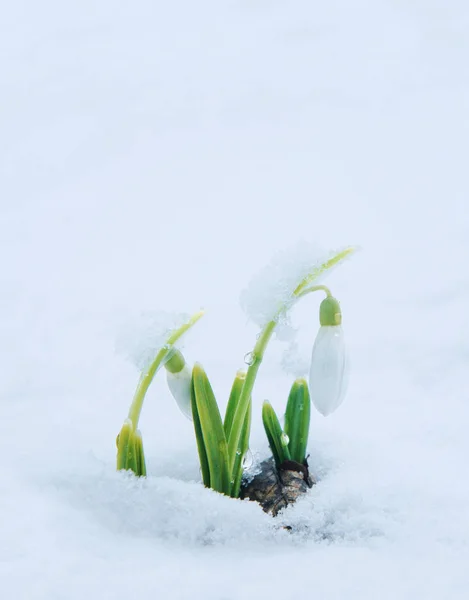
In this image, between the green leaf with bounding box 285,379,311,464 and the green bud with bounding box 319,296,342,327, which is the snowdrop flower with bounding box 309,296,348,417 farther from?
the green leaf with bounding box 285,379,311,464

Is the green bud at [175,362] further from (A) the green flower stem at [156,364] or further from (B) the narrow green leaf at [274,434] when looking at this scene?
(B) the narrow green leaf at [274,434]

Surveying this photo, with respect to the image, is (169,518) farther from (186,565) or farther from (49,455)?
(49,455)

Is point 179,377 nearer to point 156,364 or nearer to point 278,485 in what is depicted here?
point 156,364

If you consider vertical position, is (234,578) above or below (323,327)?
below

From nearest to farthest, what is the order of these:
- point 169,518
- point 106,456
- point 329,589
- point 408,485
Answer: point 329,589 < point 169,518 < point 408,485 < point 106,456

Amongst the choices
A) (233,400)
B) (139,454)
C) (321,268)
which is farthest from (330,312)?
(139,454)

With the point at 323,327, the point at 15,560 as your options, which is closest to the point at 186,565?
the point at 15,560

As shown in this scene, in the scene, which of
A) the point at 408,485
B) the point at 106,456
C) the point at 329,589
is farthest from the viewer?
the point at 106,456
